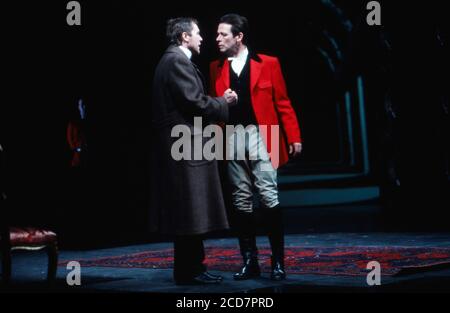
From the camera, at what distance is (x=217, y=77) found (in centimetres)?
550

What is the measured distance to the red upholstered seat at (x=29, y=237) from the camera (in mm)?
Result: 5277

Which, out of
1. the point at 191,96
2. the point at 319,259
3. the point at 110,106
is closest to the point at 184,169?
the point at 191,96

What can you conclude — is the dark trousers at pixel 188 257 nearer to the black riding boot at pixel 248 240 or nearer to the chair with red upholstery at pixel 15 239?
the black riding boot at pixel 248 240

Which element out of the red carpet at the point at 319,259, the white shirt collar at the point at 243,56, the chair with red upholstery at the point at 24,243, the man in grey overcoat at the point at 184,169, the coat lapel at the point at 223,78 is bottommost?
the red carpet at the point at 319,259

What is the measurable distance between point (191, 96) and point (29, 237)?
5.06 feet

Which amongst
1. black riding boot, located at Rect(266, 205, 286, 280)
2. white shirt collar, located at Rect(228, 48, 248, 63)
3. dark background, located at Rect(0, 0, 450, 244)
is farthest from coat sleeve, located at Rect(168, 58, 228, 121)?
dark background, located at Rect(0, 0, 450, 244)

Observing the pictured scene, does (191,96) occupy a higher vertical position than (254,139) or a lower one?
higher

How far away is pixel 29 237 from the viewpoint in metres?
5.41

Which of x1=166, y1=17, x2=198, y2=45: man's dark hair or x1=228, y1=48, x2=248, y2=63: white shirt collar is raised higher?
x1=166, y1=17, x2=198, y2=45: man's dark hair

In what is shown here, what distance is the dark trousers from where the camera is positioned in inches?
200

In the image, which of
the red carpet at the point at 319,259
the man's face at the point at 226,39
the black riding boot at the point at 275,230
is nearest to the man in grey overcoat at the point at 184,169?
the man's face at the point at 226,39

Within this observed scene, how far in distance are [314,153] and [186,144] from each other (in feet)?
99.2

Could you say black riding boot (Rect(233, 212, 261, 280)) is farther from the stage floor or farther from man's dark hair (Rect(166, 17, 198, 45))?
man's dark hair (Rect(166, 17, 198, 45))

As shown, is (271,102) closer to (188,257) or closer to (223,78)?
(223,78)
